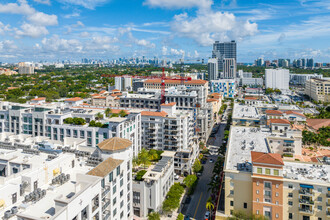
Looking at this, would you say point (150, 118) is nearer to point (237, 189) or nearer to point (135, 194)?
point (135, 194)

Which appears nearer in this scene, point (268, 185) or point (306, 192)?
point (306, 192)

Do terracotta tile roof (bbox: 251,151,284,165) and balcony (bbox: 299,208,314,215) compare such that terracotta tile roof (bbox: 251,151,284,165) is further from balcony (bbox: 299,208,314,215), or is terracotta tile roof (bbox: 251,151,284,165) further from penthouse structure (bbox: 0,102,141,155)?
penthouse structure (bbox: 0,102,141,155)

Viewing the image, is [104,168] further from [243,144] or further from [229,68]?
[229,68]

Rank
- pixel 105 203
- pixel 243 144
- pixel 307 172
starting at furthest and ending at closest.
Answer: pixel 243 144
pixel 307 172
pixel 105 203

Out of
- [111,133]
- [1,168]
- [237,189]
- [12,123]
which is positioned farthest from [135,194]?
[12,123]

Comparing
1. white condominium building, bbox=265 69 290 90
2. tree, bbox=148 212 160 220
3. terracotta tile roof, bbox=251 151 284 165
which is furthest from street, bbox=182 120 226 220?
white condominium building, bbox=265 69 290 90

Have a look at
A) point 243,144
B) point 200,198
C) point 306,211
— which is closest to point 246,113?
point 243,144
